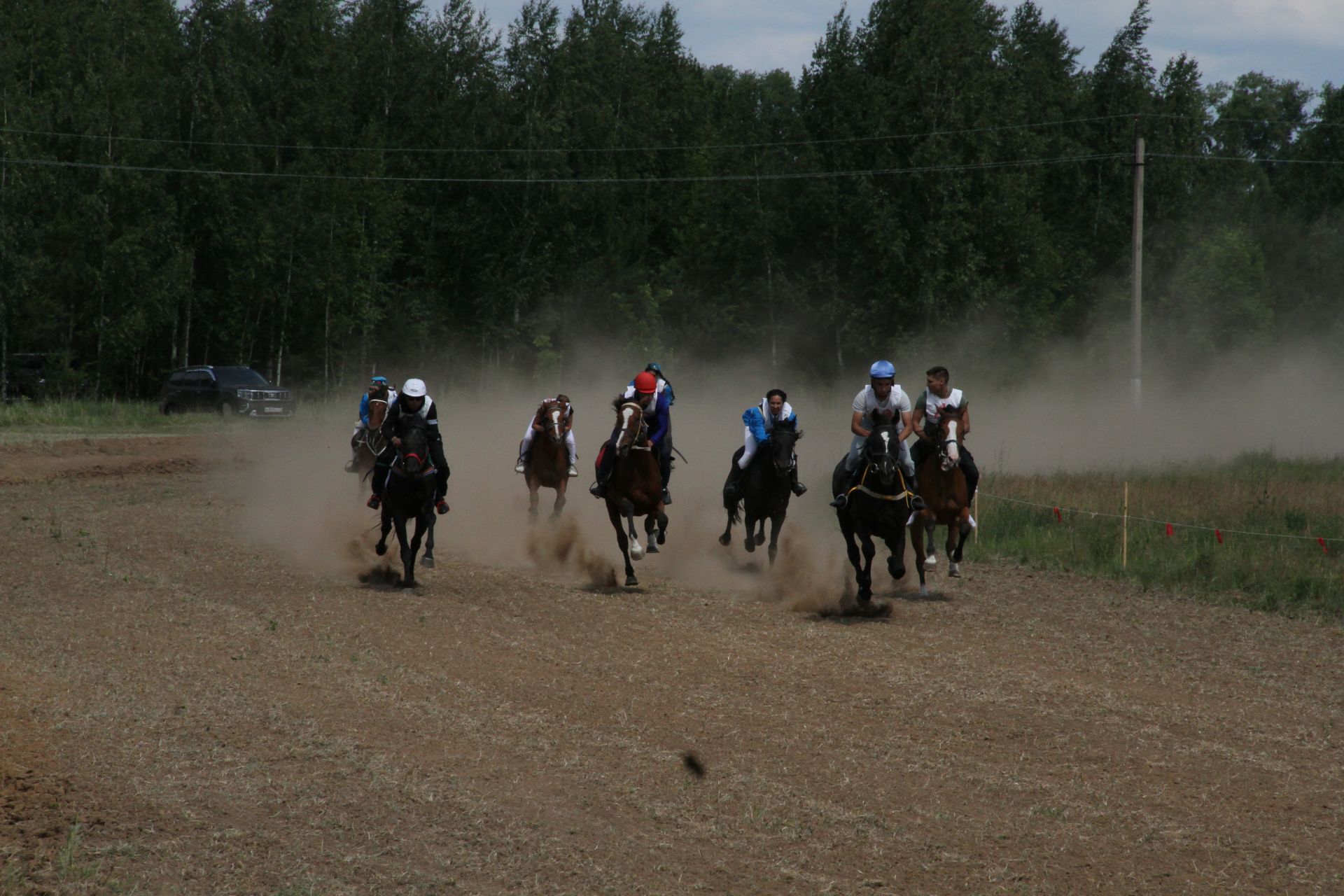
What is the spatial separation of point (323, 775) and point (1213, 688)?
7.43m

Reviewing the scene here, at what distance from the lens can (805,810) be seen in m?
8.21

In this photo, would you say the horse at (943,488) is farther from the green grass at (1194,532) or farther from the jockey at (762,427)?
the green grass at (1194,532)

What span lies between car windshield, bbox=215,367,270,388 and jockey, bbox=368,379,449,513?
34.1 meters

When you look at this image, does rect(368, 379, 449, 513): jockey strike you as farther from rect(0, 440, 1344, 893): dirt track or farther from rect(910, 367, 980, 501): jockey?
rect(910, 367, 980, 501): jockey

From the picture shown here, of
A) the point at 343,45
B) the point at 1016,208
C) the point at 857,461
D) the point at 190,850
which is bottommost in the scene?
the point at 190,850

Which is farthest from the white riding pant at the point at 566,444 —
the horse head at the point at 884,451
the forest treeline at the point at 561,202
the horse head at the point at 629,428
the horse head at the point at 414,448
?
the forest treeline at the point at 561,202

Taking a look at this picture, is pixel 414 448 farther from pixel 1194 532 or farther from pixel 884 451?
pixel 1194 532

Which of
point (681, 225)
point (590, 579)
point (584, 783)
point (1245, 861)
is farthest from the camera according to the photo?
point (681, 225)

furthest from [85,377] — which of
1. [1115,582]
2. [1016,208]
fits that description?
[1115,582]

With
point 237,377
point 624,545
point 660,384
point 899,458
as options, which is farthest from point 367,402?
point 237,377

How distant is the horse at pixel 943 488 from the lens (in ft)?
53.2

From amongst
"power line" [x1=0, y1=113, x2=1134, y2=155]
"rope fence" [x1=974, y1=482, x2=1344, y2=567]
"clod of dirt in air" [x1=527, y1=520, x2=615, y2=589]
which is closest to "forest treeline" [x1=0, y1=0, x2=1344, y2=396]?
"power line" [x1=0, y1=113, x2=1134, y2=155]

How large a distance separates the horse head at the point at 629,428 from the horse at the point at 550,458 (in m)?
4.47

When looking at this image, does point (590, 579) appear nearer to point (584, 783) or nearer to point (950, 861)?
point (584, 783)
